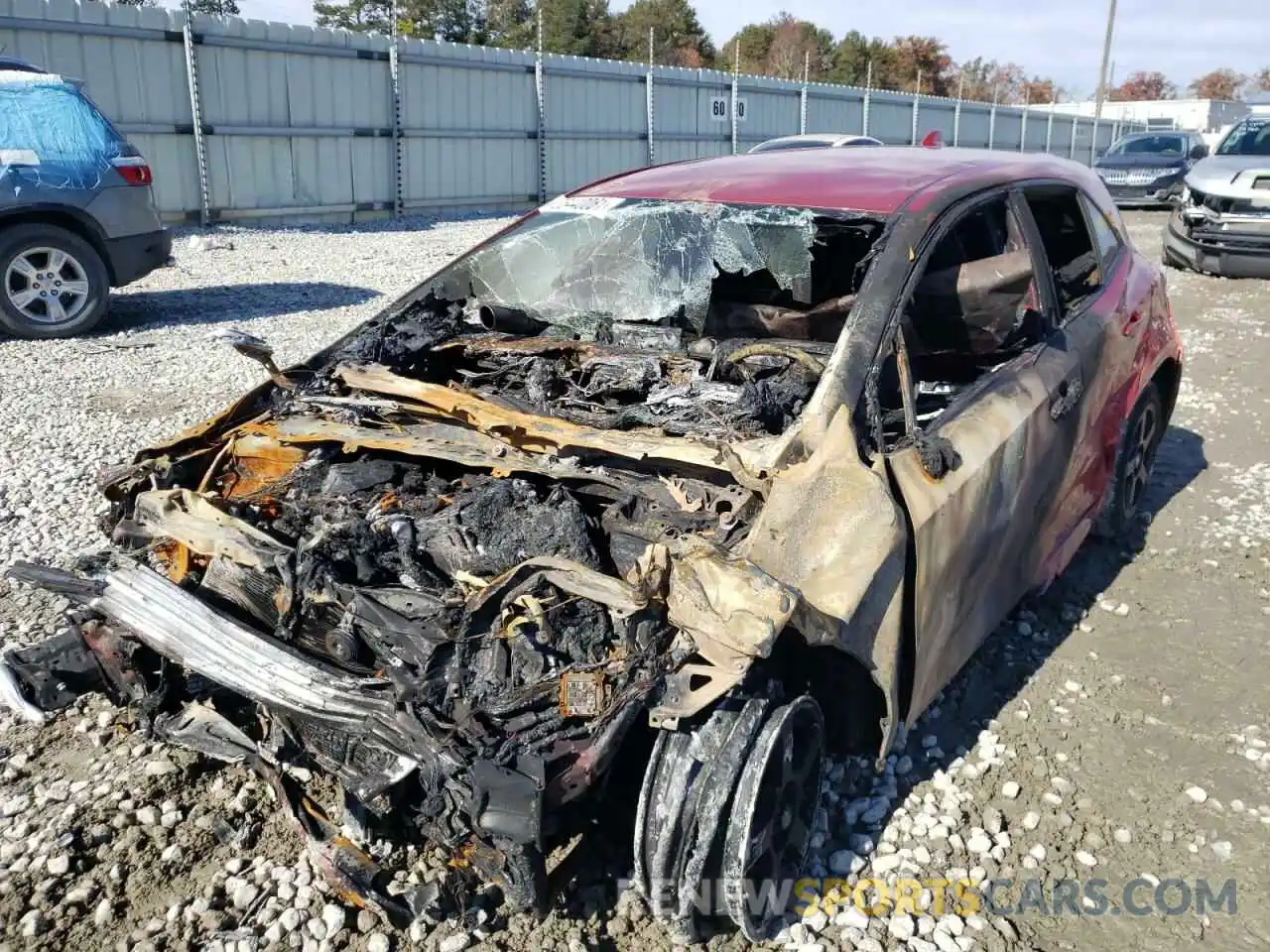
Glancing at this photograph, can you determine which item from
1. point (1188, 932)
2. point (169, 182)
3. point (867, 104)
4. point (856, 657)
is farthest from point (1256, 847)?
point (867, 104)

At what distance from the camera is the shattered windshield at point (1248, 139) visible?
11836 millimetres

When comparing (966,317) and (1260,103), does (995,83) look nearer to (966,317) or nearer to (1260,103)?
(1260,103)

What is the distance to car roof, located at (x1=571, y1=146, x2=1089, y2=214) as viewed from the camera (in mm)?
3289

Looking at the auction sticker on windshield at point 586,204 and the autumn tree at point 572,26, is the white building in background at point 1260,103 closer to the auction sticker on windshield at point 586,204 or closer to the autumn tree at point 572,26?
the auction sticker on windshield at point 586,204

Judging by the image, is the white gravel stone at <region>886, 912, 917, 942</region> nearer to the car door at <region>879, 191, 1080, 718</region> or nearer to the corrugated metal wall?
the car door at <region>879, 191, 1080, 718</region>

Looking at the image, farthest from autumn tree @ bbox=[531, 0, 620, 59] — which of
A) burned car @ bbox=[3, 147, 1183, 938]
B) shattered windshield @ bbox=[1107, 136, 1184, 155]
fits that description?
burned car @ bbox=[3, 147, 1183, 938]

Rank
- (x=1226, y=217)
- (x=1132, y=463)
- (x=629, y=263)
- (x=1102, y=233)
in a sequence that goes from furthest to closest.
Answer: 1. (x=1226, y=217)
2. (x=1132, y=463)
3. (x=1102, y=233)
4. (x=629, y=263)

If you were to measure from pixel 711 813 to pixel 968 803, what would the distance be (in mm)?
1099

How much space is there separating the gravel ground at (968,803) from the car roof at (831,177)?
1.68 m

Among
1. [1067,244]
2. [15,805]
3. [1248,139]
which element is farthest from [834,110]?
[15,805]

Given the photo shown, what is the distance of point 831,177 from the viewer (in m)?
3.48

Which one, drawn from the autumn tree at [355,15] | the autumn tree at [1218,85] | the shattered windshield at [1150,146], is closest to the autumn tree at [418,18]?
the autumn tree at [355,15]

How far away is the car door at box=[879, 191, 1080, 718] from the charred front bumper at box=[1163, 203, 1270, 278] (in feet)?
29.4

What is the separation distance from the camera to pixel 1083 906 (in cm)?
259
